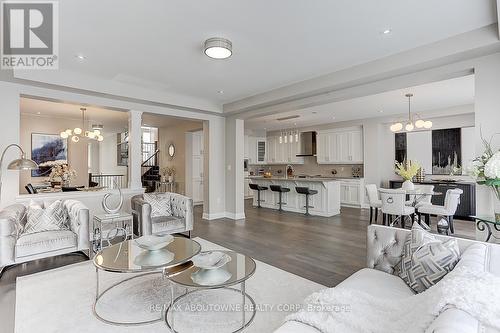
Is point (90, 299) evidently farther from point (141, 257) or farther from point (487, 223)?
point (487, 223)

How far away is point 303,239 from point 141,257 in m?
2.97

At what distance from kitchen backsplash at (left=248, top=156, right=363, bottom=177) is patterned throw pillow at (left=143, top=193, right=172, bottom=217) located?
20.4ft

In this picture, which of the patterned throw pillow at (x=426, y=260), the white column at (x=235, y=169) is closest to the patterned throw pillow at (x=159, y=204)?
the white column at (x=235, y=169)

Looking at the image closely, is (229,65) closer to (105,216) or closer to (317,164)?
(105,216)

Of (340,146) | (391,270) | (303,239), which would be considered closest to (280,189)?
(340,146)

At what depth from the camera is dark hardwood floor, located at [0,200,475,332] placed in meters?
3.15

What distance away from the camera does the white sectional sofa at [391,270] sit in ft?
3.09

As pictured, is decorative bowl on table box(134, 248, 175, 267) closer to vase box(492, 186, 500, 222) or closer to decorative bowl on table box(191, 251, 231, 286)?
decorative bowl on table box(191, 251, 231, 286)

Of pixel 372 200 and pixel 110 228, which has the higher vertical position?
pixel 372 200

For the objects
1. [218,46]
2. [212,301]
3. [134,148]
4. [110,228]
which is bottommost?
[212,301]

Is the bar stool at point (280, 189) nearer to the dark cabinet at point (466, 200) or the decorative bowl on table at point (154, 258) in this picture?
the dark cabinet at point (466, 200)

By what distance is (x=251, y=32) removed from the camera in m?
2.94

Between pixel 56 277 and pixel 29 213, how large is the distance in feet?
3.69

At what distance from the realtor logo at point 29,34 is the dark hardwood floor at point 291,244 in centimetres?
272
